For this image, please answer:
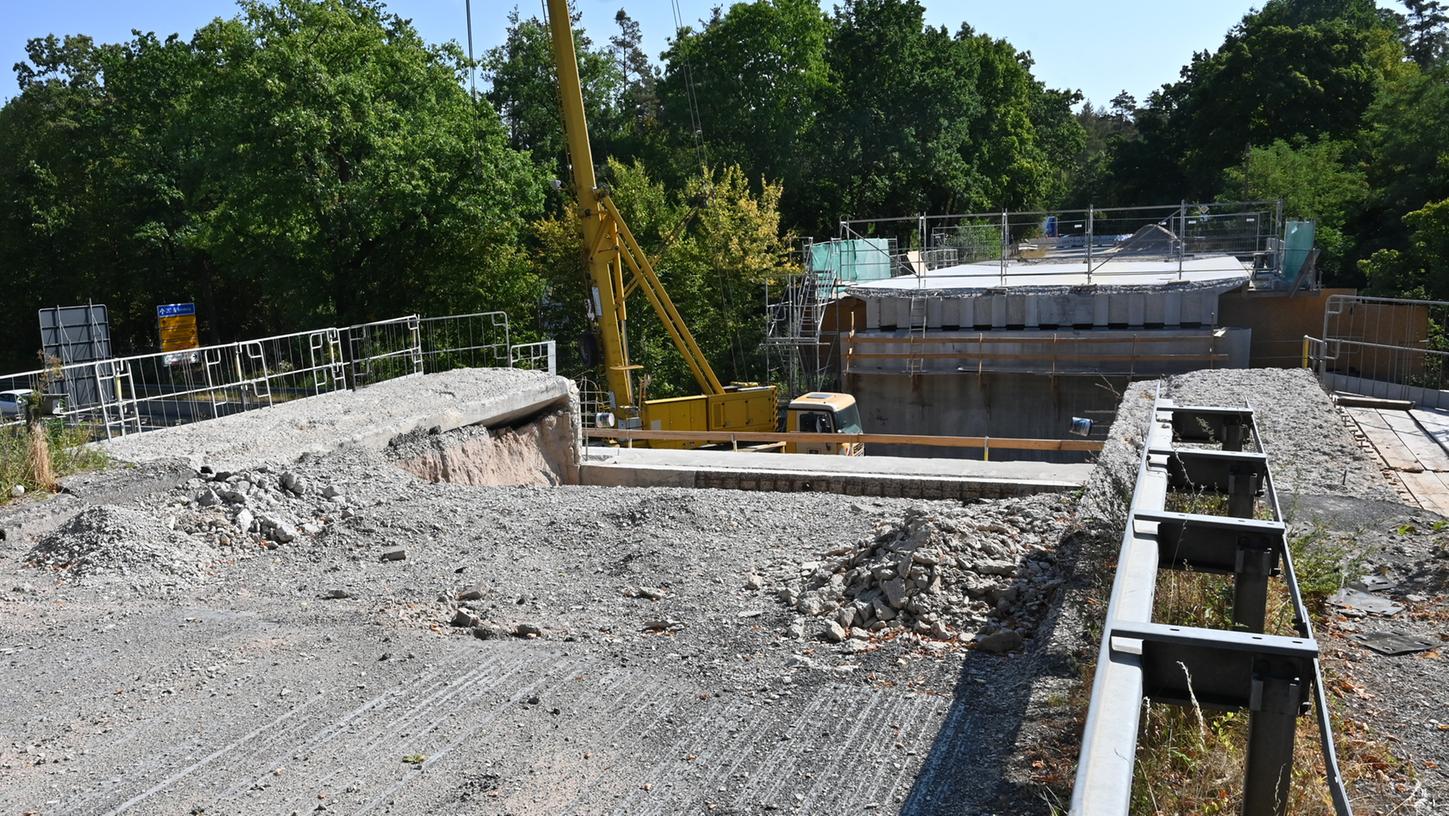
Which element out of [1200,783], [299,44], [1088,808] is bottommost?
[1200,783]

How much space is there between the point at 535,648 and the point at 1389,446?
9.07 meters

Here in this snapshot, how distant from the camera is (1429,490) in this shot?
8984 mm

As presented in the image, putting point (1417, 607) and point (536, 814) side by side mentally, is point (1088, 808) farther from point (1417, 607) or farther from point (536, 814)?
point (1417, 607)

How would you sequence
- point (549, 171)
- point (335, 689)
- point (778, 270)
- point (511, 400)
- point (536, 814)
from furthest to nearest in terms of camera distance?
point (778, 270), point (549, 171), point (511, 400), point (335, 689), point (536, 814)

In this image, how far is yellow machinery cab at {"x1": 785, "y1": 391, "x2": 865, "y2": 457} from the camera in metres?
20.5

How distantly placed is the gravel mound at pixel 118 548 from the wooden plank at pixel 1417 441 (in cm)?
1123

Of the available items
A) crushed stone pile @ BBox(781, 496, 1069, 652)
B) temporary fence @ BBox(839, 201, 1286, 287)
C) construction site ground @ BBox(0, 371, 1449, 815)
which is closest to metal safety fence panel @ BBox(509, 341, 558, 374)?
construction site ground @ BBox(0, 371, 1449, 815)

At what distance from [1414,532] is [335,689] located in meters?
7.10

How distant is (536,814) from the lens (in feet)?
16.5

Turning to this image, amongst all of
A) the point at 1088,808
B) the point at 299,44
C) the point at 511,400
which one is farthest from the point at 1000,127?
the point at 1088,808

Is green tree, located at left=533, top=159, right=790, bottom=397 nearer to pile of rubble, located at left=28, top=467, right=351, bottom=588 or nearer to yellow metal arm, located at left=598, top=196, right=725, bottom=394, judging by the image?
yellow metal arm, located at left=598, top=196, right=725, bottom=394

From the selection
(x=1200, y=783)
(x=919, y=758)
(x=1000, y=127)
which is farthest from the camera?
(x=1000, y=127)

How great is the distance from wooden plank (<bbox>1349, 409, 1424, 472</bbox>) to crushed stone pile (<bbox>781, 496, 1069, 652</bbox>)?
3.75 m

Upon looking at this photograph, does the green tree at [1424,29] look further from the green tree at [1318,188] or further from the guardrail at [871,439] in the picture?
the guardrail at [871,439]
